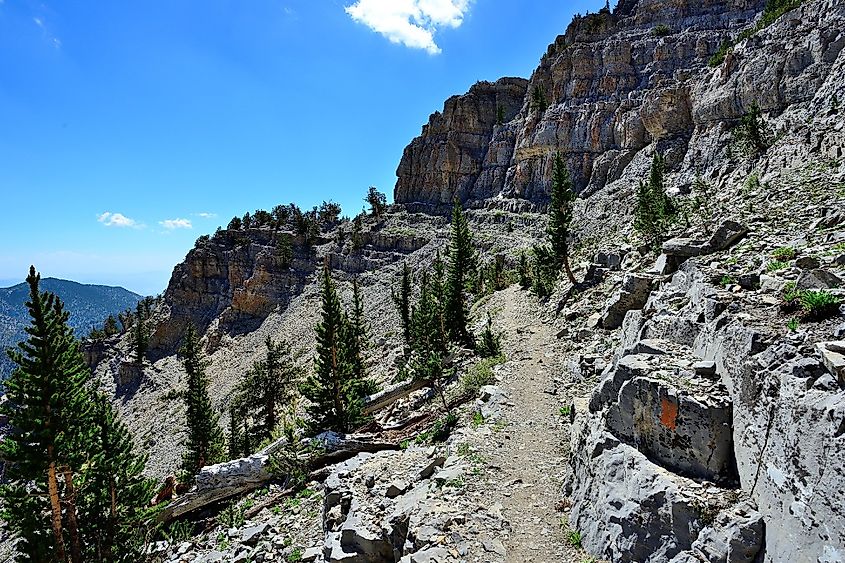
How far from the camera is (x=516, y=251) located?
76438 millimetres

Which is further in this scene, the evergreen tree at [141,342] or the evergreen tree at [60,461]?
the evergreen tree at [141,342]

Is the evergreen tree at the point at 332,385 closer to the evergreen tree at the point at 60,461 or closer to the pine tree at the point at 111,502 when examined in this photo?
the pine tree at the point at 111,502

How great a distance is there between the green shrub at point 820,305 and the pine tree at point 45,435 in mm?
26710

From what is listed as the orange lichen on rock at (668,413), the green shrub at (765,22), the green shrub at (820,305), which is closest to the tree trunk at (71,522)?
the orange lichen on rock at (668,413)

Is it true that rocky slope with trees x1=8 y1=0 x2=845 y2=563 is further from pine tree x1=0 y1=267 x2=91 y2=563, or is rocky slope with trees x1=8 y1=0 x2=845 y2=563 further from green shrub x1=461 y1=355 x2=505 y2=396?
pine tree x1=0 y1=267 x2=91 y2=563

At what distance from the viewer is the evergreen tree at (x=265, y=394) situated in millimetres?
42500

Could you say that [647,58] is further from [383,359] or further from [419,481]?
[419,481]

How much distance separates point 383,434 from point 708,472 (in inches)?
659

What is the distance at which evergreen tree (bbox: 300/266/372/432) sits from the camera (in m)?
25.9

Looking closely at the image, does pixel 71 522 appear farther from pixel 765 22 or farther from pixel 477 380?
pixel 765 22

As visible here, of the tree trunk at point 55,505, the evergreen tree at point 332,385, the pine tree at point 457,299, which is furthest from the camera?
the pine tree at point 457,299

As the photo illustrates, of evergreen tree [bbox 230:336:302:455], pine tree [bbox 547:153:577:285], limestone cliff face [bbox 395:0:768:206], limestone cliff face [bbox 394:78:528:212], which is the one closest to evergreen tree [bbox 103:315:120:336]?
evergreen tree [bbox 230:336:302:455]

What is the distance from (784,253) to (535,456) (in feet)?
33.1

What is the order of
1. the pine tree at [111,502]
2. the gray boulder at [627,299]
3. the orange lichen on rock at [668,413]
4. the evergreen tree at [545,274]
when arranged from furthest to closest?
the evergreen tree at [545,274] < the gray boulder at [627,299] < the pine tree at [111,502] < the orange lichen on rock at [668,413]
